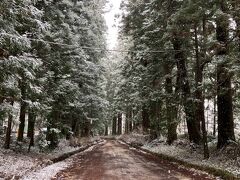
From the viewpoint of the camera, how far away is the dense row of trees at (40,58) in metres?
12.2

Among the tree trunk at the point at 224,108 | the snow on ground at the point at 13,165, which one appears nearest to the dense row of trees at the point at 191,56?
the tree trunk at the point at 224,108

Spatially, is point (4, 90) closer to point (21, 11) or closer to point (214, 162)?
point (21, 11)

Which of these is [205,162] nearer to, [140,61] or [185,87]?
[185,87]

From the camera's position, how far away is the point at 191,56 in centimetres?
2248

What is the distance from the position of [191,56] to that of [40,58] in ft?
32.0

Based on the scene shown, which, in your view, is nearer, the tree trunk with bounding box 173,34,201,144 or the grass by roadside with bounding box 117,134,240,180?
the grass by roadside with bounding box 117,134,240,180

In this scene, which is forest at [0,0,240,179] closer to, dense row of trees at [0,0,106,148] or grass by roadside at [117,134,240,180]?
dense row of trees at [0,0,106,148]

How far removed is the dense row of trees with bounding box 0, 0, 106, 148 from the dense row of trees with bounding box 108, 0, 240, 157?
4.78 m

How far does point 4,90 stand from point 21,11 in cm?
297

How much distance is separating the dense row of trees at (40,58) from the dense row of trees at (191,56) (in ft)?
15.7

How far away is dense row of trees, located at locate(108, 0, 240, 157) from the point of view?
16047 mm

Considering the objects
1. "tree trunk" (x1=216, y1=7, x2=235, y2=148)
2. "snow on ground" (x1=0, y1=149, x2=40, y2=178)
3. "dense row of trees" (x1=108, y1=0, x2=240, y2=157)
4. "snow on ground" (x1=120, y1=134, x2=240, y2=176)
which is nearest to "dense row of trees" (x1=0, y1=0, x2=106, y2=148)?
"snow on ground" (x1=0, y1=149, x2=40, y2=178)

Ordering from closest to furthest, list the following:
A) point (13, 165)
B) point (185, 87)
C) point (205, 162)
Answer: point (13, 165) → point (205, 162) → point (185, 87)

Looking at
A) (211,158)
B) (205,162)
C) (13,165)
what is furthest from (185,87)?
(13,165)
